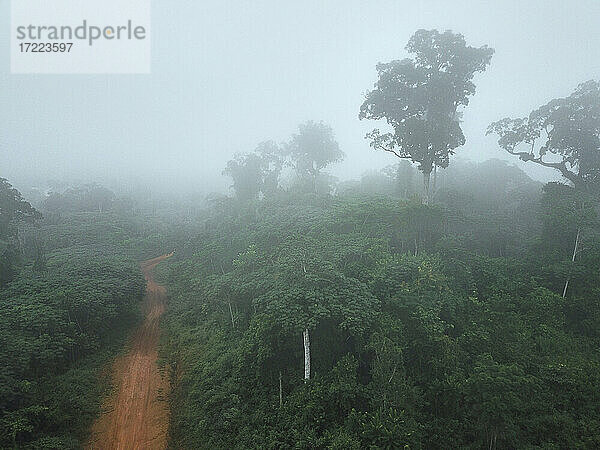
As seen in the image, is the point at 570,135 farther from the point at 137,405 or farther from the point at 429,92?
the point at 137,405

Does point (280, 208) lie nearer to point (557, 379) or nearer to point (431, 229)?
point (431, 229)

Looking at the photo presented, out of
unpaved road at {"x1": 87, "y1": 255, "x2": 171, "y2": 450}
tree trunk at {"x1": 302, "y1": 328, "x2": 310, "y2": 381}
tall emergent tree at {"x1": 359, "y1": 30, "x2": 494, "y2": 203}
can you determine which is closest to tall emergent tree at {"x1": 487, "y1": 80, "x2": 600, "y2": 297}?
tall emergent tree at {"x1": 359, "y1": 30, "x2": 494, "y2": 203}

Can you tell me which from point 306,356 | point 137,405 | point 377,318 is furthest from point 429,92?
point 137,405

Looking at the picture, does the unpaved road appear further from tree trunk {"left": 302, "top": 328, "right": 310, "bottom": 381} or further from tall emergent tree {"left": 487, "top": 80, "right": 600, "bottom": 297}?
tall emergent tree {"left": 487, "top": 80, "right": 600, "bottom": 297}

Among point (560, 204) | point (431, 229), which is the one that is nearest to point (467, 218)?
point (431, 229)

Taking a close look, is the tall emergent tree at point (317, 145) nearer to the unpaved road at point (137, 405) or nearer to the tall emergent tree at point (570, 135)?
the tall emergent tree at point (570, 135)
